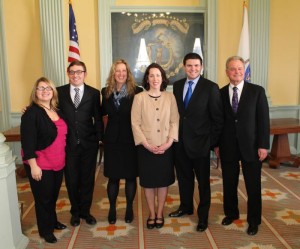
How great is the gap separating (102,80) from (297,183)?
3.27 m

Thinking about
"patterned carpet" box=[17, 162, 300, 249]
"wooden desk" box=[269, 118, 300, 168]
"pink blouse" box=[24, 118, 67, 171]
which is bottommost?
"patterned carpet" box=[17, 162, 300, 249]

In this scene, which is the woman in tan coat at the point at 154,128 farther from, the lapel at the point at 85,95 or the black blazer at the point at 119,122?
the lapel at the point at 85,95

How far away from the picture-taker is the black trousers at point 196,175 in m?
2.71

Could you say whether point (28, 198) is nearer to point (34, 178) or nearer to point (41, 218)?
point (41, 218)

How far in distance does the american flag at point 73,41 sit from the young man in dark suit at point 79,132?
2.03 meters

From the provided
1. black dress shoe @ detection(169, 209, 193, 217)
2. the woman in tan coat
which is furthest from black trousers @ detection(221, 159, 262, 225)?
the woman in tan coat

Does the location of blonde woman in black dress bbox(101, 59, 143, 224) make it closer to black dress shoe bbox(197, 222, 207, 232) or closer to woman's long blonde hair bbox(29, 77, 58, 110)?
woman's long blonde hair bbox(29, 77, 58, 110)

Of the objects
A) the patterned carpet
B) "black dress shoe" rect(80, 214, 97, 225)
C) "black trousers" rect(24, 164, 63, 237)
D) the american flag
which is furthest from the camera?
the american flag

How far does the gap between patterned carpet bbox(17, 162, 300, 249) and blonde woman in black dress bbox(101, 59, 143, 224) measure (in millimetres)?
515

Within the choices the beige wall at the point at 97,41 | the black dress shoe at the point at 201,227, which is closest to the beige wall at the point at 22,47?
the beige wall at the point at 97,41

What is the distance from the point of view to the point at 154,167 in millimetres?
2617

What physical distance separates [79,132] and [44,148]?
383 millimetres

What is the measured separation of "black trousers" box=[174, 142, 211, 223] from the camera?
8.87ft

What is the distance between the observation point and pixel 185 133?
2645mm
